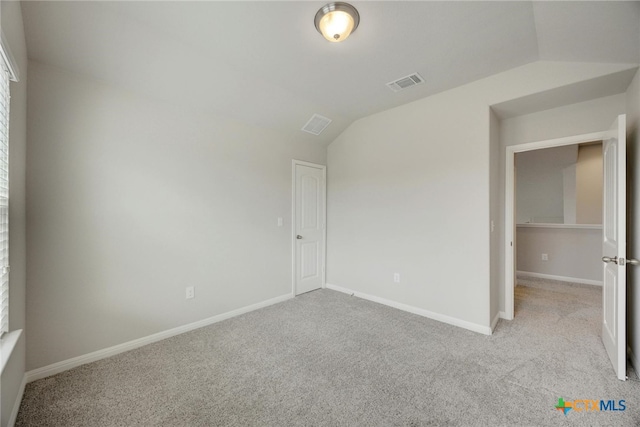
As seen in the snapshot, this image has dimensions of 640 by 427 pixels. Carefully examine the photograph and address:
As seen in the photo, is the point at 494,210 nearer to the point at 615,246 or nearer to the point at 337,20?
the point at 615,246

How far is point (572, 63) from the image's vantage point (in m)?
2.20

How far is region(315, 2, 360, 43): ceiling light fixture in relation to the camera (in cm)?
177

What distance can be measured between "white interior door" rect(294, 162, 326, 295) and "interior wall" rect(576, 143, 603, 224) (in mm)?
4976

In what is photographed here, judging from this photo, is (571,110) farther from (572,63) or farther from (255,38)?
(255,38)

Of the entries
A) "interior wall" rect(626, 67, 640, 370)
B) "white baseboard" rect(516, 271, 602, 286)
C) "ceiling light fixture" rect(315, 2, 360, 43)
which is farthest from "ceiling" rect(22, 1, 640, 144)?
"white baseboard" rect(516, 271, 602, 286)

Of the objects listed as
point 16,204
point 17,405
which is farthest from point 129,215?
point 17,405

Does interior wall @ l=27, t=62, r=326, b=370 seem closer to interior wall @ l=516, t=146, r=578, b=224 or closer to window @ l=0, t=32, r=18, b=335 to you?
window @ l=0, t=32, r=18, b=335

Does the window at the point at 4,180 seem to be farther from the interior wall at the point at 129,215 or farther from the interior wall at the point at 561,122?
the interior wall at the point at 561,122

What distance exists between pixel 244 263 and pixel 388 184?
7.16 feet

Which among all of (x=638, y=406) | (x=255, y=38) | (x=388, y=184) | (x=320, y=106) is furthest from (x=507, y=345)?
(x=255, y=38)

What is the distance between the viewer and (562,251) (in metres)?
4.60

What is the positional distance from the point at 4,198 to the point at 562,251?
7063 millimetres

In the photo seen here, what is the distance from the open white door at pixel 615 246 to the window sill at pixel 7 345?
391 cm

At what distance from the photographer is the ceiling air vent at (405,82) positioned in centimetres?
266
